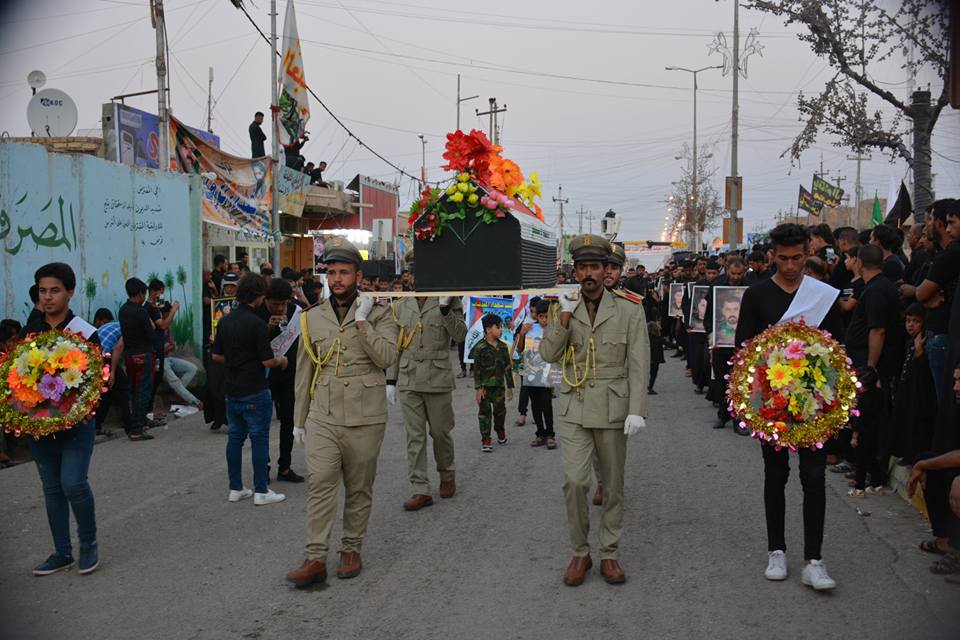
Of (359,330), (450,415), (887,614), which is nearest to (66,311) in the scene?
(359,330)

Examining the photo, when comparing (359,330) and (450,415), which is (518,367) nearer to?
(450,415)

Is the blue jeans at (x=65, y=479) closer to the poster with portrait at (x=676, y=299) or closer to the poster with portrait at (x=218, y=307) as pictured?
the poster with portrait at (x=218, y=307)

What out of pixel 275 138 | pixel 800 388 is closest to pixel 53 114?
pixel 275 138

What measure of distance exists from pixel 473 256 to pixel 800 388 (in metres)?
2.39

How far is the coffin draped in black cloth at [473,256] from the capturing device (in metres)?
6.11

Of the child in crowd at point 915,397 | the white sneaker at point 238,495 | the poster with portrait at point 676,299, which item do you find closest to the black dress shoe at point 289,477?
the white sneaker at point 238,495

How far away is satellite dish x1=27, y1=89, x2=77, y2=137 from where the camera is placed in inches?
583

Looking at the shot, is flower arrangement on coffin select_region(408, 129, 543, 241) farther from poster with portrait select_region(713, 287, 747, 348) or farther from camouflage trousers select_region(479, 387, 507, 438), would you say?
poster with portrait select_region(713, 287, 747, 348)

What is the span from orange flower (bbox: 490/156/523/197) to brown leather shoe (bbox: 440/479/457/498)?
9.30 ft

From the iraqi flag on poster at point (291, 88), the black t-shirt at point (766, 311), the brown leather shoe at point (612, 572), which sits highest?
the iraqi flag on poster at point (291, 88)

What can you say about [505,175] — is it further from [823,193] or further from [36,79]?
[823,193]

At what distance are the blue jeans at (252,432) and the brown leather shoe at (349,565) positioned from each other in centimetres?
214

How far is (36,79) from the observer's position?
16.2 metres

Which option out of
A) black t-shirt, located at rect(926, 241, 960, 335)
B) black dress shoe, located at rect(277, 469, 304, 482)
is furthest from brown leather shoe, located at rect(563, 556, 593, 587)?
black dress shoe, located at rect(277, 469, 304, 482)
